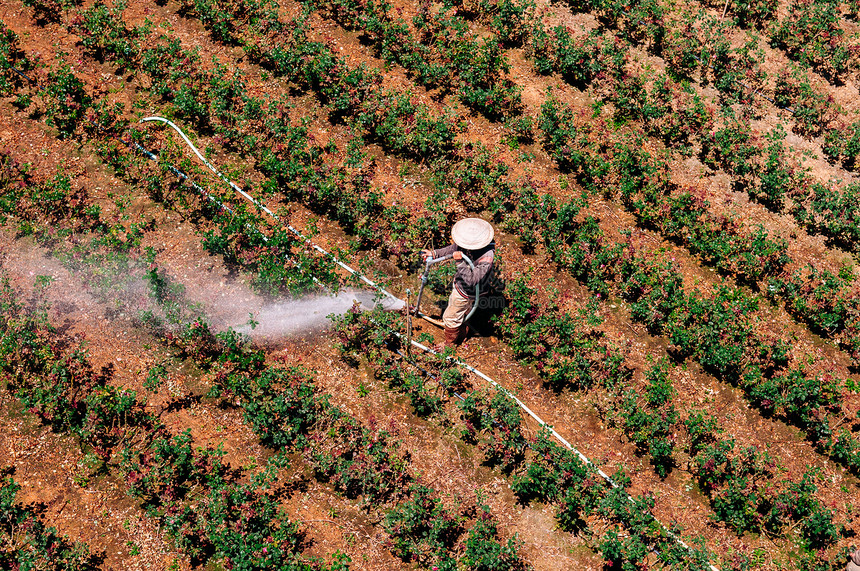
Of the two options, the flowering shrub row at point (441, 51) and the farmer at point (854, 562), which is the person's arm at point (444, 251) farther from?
the farmer at point (854, 562)

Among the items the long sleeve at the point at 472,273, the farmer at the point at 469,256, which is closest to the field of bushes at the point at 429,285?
the farmer at the point at 469,256

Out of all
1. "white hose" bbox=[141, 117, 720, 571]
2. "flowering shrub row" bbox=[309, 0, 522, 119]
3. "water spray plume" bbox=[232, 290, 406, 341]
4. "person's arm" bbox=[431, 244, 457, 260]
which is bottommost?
"water spray plume" bbox=[232, 290, 406, 341]

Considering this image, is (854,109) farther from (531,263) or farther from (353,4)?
(353,4)

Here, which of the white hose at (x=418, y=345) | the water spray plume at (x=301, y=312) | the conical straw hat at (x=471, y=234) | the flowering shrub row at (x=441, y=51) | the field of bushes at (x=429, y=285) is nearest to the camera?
the field of bushes at (x=429, y=285)

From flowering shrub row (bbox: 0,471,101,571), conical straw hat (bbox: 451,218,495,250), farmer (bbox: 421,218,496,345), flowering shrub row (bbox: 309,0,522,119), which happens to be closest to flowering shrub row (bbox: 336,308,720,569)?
farmer (bbox: 421,218,496,345)

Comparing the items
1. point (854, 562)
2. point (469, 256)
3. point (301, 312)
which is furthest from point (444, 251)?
point (854, 562)

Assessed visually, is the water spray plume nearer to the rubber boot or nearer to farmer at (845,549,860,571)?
the rubber boot

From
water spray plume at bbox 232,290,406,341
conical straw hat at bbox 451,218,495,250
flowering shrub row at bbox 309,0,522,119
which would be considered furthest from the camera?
flowering shrub row at bbox 309,0,522,119
